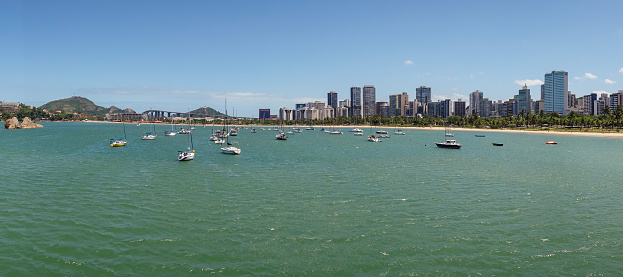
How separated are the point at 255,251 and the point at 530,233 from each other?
60.6 feet

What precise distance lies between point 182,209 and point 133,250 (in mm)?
9075

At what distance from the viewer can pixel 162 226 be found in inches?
1006

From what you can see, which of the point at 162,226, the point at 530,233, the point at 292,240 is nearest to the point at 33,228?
the point at 162,226

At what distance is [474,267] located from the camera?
19.1 meters

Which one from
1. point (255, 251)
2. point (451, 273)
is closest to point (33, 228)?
point (255, 251)

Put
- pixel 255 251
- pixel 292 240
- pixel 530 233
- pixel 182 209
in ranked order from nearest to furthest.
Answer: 1. pixel 255 251
2. pixel 292 240
3. pixel 530 233
4. pixel 182 209

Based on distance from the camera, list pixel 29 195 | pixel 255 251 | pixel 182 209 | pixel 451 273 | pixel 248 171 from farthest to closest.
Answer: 1. pixel 248 171
2. pixel 29 195
3. pixel 182 209
4. pixel 255 251
5. pixel 451 273

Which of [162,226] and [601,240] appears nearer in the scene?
[601,240]

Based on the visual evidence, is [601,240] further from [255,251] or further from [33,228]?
[33,228]

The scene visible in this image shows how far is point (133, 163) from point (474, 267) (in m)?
57.9

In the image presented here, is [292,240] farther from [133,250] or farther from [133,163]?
[133,163]

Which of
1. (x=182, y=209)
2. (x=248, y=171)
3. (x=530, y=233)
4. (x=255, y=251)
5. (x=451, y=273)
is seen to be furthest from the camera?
(x=248, y=171)

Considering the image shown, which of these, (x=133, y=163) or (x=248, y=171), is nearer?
(x=248, y=171)

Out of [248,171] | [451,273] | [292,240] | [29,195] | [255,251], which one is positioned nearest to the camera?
[451,273]
